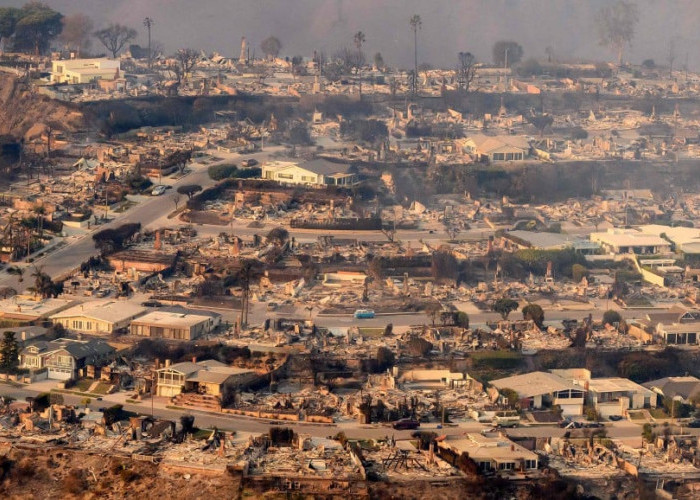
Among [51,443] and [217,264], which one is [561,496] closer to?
[51,443]

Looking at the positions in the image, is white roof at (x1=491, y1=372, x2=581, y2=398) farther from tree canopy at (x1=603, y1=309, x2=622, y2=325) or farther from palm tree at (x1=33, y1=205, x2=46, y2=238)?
palm tree at (x1=33, y1=205, x2=46, y2=238)

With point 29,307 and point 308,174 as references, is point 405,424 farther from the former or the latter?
point 308,174

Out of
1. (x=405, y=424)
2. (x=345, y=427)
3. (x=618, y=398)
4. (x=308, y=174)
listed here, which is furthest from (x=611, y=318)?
(x=308, y=174)

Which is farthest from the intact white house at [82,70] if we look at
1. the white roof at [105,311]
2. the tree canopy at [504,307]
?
the tree canopy at [504,307]

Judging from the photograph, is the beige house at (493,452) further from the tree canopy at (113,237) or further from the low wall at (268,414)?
the tree canopy at (113,237)

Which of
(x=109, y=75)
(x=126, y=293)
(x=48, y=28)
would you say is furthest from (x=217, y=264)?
(x=48, y=28)

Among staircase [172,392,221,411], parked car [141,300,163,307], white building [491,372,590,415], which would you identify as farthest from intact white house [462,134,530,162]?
staircase [172,392,221,411]
